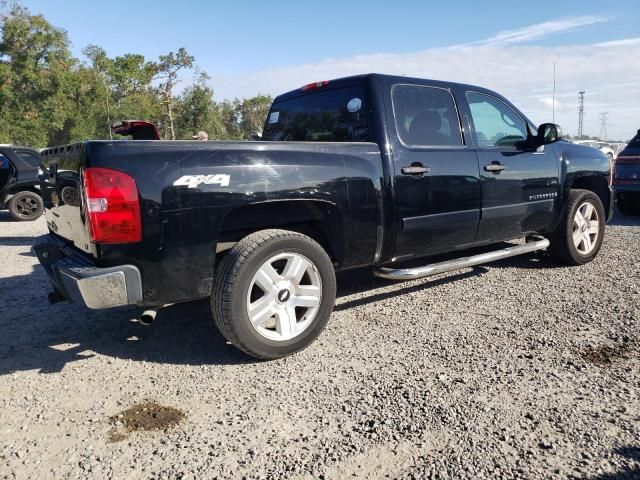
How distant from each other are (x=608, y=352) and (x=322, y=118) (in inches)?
111

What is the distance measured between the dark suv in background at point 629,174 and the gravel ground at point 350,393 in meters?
5.12

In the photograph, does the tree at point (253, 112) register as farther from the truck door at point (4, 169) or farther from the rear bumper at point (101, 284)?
the rear bumper at point (101, 284)

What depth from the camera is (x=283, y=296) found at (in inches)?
131

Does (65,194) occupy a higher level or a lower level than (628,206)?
higher

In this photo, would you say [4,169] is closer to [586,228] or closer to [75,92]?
[586,228]

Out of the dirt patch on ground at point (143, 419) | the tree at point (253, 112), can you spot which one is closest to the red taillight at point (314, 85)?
the dirt patch on ground at point (143, 419)

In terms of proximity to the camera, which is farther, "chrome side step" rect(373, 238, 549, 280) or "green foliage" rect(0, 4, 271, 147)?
"green foliage" rect(0, 4, 271, 147)

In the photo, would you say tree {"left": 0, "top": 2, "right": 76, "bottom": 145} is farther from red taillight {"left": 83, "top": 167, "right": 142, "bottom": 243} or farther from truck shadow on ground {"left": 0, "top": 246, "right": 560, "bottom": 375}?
red taillight {"left": 83, "top": 167, "right": 142, "bottom": 243}

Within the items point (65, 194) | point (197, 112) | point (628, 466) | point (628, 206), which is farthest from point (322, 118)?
point (197, 112)

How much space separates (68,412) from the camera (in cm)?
277

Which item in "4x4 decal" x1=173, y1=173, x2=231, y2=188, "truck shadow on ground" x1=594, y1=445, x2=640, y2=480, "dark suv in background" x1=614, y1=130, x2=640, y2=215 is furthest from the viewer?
"dark suv in background" x1=614, y1=130, x2=640, y2=215

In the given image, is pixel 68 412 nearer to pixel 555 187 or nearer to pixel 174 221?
pixel 174 221

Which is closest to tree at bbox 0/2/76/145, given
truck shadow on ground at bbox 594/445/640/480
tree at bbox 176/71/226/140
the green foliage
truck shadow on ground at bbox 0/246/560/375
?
the green foliage

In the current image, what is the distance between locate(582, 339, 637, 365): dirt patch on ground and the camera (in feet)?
10.5
